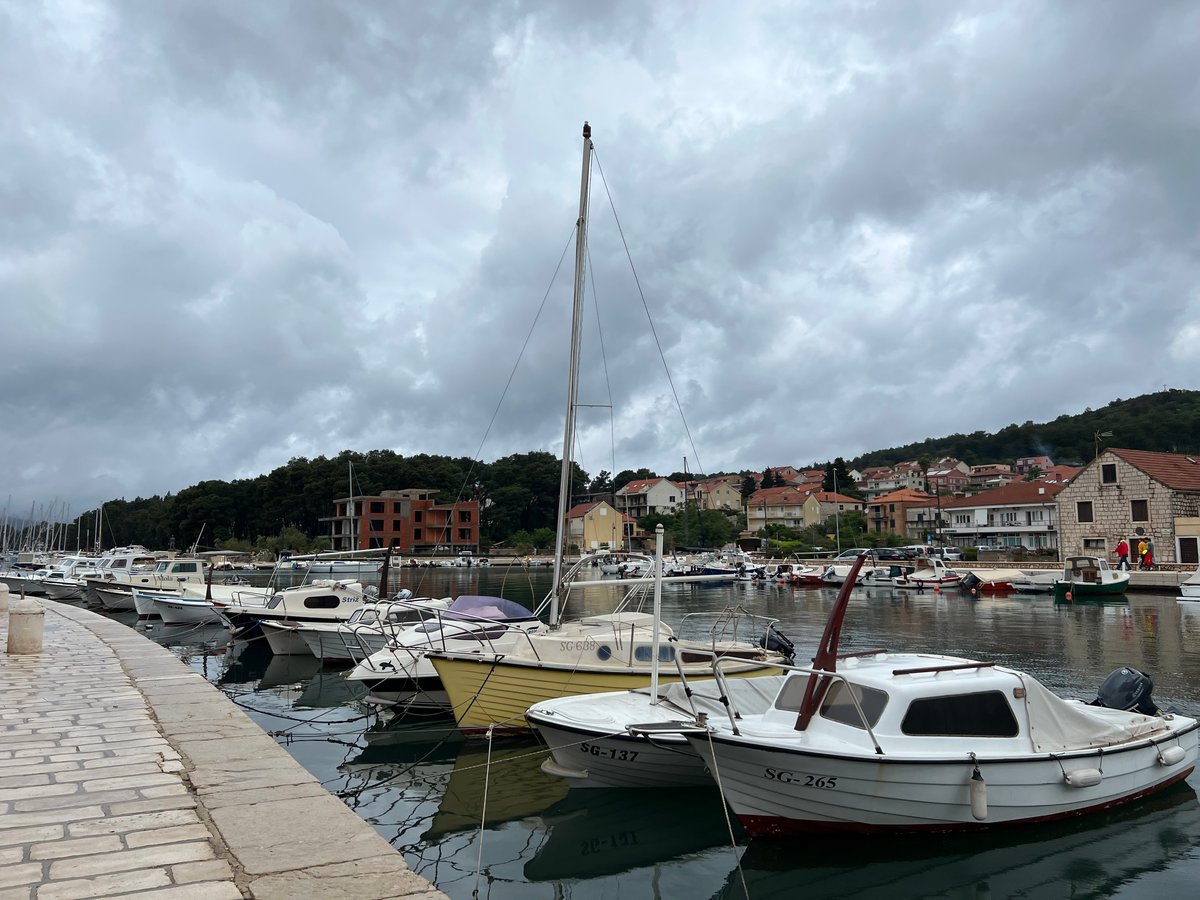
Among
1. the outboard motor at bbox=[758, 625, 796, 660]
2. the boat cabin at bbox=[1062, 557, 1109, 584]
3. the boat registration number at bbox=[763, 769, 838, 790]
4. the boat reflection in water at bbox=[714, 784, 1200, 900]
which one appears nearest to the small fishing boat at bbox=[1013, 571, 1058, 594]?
the boat cabin at bbox=[1062, 557, 1109, 584]

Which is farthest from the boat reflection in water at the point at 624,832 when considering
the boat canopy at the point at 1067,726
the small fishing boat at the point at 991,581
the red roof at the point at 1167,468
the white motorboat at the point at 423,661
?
the red roof at the point at 1167,468

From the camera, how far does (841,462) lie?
522ft

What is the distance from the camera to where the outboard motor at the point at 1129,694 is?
39.9 ft

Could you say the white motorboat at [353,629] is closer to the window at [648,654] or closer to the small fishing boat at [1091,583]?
the window at [648,654]

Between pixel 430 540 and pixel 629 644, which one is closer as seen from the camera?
pixel 629 644

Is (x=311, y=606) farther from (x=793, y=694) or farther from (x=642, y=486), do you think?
(x=642, y=486)

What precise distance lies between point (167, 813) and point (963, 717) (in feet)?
25.9

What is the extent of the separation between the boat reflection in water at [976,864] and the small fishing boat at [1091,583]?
138 feet

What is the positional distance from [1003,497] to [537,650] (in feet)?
296

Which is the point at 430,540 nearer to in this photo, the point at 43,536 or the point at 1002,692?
the point at 43,536

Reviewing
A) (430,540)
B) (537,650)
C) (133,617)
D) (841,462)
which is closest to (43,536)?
(430,540)

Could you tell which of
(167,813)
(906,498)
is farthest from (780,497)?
(167,813)

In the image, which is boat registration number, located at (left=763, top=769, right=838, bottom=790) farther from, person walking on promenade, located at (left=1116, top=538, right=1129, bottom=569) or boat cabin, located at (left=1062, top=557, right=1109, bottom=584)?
person walking on promenade, located at (left=1116, top=538, right=1129, bottom=569)

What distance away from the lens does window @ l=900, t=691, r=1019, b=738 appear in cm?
935
